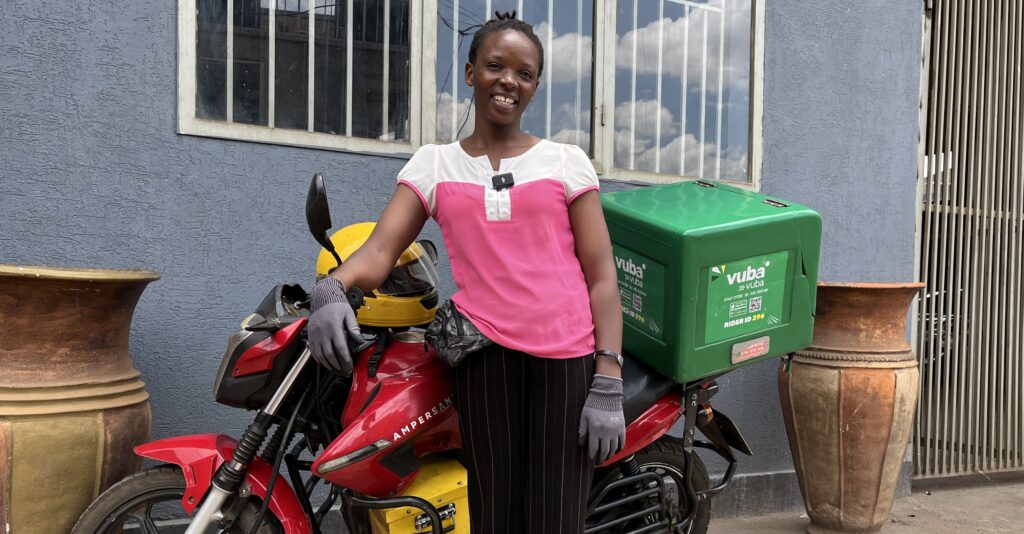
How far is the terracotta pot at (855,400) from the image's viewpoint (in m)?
3.52

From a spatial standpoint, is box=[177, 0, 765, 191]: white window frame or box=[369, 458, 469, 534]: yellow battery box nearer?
box=[369, 458, 469, 534]: yellow battery box

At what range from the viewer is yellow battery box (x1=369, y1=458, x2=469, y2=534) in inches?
85.0

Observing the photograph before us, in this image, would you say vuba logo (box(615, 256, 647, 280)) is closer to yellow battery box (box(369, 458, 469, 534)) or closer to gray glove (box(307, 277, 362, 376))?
yellow battery box (box(369, 458, 469, 534))

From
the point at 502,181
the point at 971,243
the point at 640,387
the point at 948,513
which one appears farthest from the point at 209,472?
the point at 971,243

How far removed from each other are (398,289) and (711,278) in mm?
926

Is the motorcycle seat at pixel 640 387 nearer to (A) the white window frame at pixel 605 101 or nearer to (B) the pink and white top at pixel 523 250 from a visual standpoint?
(B) the pink and white top at pixel 523 250

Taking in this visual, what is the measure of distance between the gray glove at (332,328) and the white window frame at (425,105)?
5.10 feet

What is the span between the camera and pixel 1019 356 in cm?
497

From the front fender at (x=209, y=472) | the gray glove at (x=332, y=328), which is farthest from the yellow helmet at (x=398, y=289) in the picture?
the front fender at (x=209, y=472)

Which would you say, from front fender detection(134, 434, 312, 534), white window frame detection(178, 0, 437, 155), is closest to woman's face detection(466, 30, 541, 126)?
front fender detection(134, 434, 312, 534)

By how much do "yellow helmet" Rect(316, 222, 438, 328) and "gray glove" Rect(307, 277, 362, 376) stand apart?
15.8 inches

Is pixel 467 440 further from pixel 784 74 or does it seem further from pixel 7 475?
pixel 784 74

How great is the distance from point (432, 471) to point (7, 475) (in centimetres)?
119

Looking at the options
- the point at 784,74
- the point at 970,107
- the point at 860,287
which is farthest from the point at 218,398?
the point at 970,107
